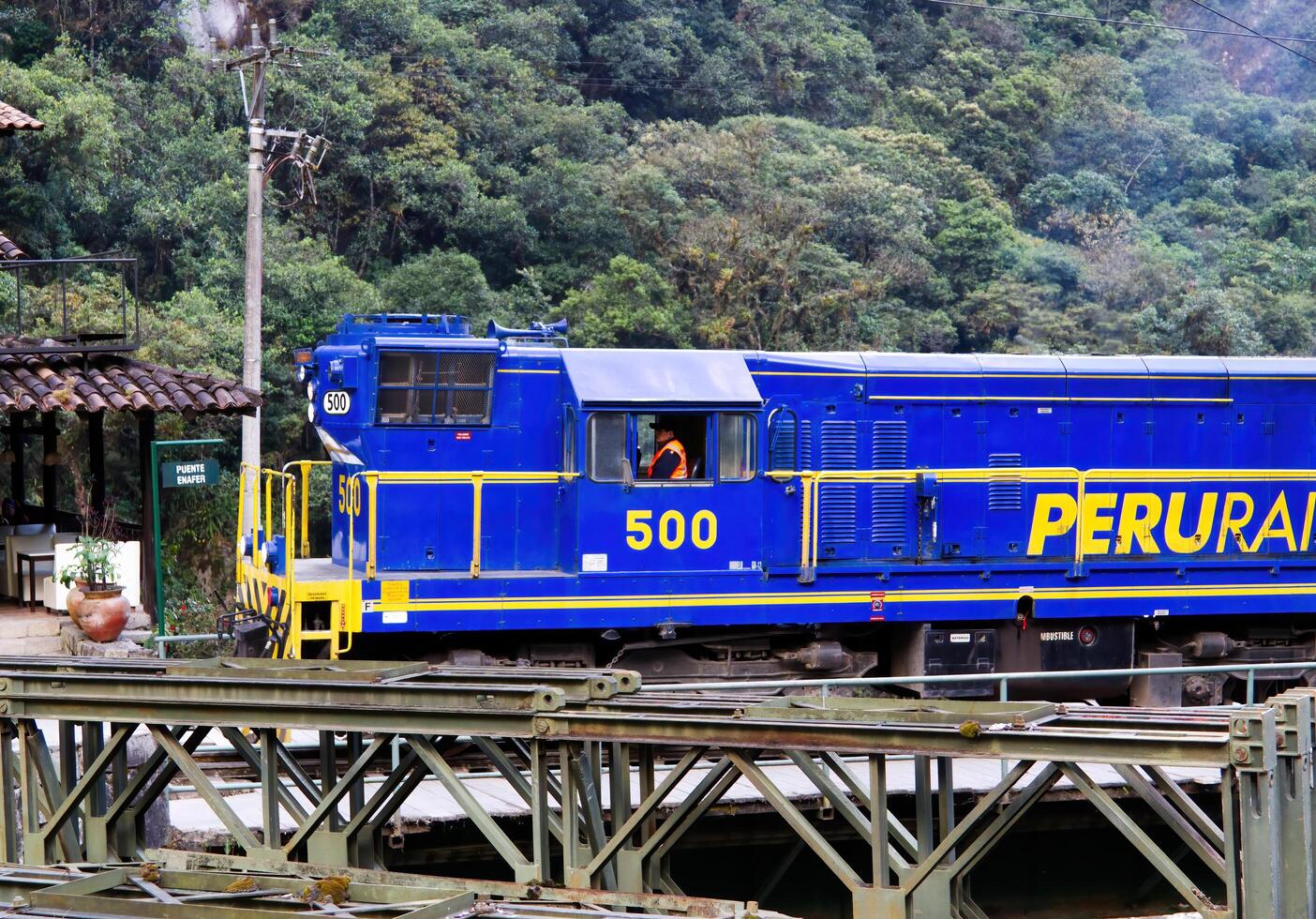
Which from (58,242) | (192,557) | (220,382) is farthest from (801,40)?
(220,382)

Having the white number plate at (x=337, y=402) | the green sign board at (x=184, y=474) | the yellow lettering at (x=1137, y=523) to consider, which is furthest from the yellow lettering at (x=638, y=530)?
the green sign board at (x=184, y=474)

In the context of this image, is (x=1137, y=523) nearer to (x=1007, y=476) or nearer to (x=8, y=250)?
(x=1007, y=476)

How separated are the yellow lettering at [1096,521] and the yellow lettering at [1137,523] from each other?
107mm

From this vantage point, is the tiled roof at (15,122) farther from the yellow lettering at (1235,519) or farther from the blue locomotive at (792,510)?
the yellow lettering at (1235,519)

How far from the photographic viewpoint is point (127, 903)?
15.8 feet

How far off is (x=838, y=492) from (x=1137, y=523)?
291 cm

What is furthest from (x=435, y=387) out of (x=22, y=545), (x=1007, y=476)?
(x=22, y=545)

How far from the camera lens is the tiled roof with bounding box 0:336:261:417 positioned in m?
12.9

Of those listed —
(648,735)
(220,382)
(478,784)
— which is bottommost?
(478,784)

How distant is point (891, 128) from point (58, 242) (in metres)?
25.4

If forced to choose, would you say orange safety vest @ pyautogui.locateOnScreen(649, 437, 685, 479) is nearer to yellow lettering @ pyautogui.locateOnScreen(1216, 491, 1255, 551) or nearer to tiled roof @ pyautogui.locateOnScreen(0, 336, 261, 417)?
tiled roof @ pyautogui.locateOnScreen(0, 336, 261, 417)

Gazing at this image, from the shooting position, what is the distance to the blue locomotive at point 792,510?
11258 mm

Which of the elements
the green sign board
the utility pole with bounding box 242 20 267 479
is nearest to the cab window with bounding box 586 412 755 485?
the green sign board

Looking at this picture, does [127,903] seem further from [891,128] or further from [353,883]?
[891,128]
